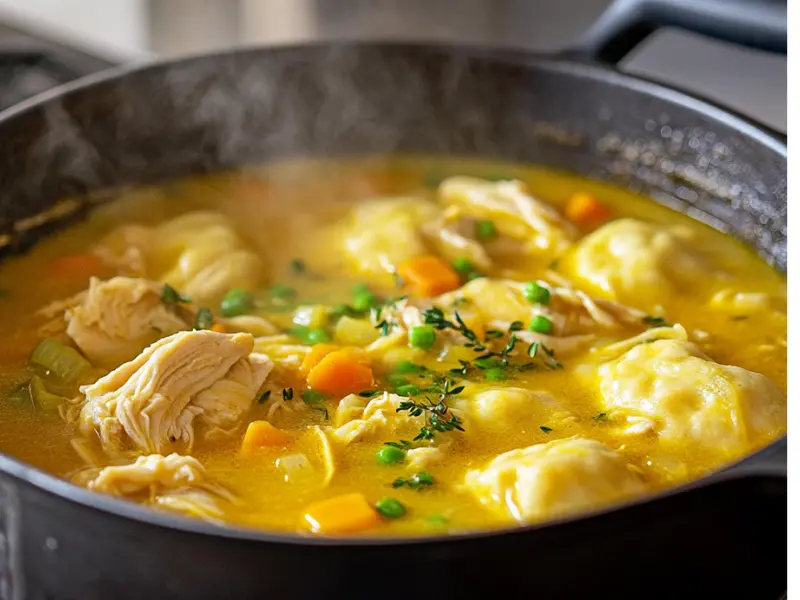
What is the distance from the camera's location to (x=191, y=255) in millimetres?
3201

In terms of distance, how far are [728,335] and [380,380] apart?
0.98 meters

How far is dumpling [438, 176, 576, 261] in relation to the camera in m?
3.36

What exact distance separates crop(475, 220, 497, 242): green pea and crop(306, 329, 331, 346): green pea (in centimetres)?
78

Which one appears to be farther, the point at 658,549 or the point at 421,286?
the point at 421,286

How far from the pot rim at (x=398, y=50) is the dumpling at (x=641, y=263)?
383mm

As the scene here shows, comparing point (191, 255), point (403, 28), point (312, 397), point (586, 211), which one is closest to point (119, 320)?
point (191, 255)

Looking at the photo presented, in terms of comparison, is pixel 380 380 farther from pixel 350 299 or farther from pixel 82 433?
pixel 82 433

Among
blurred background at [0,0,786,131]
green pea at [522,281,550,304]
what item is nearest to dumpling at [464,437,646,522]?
green pea at [522,281,550,304]

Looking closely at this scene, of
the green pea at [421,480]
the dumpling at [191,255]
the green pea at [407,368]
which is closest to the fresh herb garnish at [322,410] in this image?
the green pea at [407,368]

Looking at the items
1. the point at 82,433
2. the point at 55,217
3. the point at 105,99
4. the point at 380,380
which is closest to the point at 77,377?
the point at 82,433

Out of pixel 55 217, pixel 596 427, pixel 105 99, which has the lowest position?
pixel 596 427

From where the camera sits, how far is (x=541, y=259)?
3330mm

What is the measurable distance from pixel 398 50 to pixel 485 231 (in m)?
0.79

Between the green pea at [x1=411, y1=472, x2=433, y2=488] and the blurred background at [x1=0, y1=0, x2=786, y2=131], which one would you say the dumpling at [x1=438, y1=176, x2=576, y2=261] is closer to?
the green pea at [x1=411, y1=472, x2=433, y2=488]
